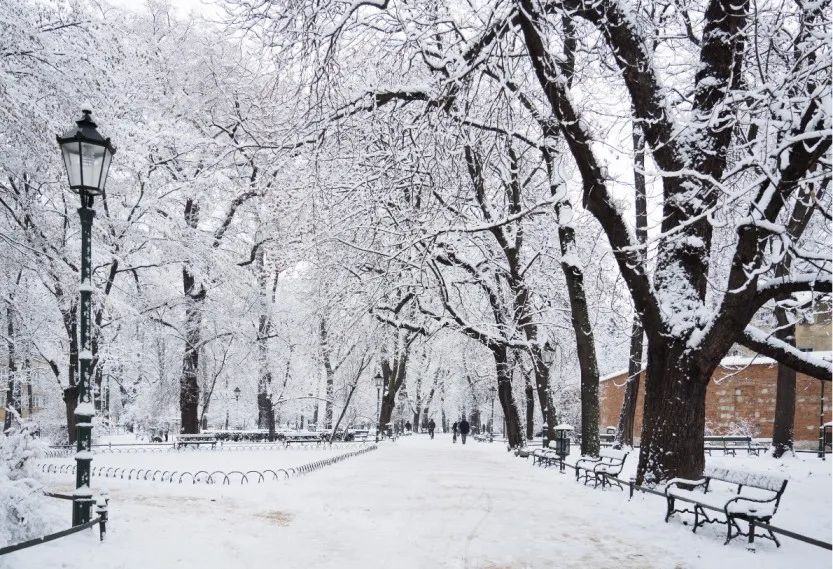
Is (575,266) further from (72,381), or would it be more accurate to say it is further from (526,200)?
(72,381)

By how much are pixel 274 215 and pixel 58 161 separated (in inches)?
443

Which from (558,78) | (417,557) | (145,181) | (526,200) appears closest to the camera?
(417,557)

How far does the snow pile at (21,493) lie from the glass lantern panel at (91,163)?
2.83 meters

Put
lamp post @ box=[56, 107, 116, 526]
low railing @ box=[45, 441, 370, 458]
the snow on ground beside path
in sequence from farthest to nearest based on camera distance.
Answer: low railing @ box=[45, 441, 370, 458]
lamp post @ box=[56, 107, 116, 526]
the snow on ground beside path

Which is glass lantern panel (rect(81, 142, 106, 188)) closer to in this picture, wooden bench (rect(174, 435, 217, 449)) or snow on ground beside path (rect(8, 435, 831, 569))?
snow on ground beside path (rect(8, 435, 831, 569))

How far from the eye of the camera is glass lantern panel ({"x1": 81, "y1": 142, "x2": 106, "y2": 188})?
6.97 metres

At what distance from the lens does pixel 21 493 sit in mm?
5996

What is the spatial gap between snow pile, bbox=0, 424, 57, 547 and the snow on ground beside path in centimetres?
34

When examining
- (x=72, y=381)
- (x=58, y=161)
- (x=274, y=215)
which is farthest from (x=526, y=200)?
(x=72, y=381)

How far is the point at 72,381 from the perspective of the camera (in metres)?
19.6

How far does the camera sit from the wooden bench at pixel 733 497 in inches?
263

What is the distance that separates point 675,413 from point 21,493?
7.92m

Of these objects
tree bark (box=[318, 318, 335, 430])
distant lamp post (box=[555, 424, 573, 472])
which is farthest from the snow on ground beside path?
tree bark (box=[318, 318, 335, 430])

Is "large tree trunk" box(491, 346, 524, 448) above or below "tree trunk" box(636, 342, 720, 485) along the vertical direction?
below
